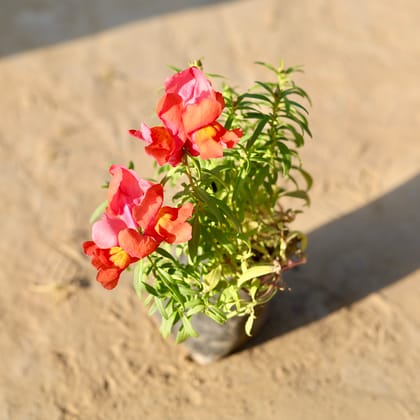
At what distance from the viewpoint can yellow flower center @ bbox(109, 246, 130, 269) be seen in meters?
1.96

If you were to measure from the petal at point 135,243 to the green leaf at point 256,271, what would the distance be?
0.48 metres

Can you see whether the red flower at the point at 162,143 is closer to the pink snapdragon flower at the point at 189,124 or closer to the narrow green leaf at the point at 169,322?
the pink snapdragon flower at the point at 189,124

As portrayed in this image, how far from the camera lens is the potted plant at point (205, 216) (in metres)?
1.92

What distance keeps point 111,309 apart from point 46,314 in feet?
0.89

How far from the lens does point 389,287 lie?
310 centimetres

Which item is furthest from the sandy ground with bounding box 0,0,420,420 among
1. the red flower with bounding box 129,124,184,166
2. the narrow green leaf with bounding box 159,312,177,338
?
the red flower with bounding box 129,124,184,166

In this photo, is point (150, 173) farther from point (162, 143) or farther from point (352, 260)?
point (162, 143)

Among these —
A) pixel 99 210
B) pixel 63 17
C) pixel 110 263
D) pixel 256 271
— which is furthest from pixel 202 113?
pixel 63 17

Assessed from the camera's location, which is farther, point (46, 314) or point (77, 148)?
point (77, 148)

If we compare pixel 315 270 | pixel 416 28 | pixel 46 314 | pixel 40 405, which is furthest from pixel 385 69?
pixel 40 405

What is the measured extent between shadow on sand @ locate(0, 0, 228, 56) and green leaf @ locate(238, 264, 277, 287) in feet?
8.78

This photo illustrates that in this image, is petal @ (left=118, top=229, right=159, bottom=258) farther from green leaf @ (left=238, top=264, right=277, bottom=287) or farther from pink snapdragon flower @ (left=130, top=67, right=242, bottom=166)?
green leaf @ (left=238, top=264, right=277, bottom=287)

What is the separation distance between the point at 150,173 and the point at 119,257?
168 cm

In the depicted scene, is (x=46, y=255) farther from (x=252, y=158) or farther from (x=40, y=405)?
(x=252, y=158)
